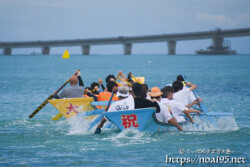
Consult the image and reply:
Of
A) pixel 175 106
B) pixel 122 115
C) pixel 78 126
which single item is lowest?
pixel 78 126

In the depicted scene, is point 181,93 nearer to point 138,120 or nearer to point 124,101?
point 138,120

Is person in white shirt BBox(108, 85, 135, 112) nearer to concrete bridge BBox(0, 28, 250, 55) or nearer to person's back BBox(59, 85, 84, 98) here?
person's back BBox(59, 85, 84, 98)

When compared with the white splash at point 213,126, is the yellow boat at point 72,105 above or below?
above

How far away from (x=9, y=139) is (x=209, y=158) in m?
5.93

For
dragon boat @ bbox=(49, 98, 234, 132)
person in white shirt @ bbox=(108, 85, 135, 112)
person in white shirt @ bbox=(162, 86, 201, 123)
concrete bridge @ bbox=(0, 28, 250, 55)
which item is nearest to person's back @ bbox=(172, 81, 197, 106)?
dragon boat @ bbox=(49, 98, 234, 132)

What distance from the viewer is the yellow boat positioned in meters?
15.9

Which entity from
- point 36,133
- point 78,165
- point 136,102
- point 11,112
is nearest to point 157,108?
point 136,102

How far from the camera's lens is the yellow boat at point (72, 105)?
15905 millimetres

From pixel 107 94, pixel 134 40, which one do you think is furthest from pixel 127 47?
pixel 107 94

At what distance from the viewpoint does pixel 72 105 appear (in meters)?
16.0

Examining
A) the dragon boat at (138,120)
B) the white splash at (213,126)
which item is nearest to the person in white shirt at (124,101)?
the dragon boat at (138,120)

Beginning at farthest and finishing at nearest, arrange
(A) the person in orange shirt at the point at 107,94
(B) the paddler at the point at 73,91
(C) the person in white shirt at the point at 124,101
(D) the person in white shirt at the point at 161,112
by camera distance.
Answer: (A) the person in orange shirt at the point at 107,94
(B) the paddler at the point at 73,91
(D) the person in white shirt at the point at 161,112
(C) the person in white shirt at the point at 124,101

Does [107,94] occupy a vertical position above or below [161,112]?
above

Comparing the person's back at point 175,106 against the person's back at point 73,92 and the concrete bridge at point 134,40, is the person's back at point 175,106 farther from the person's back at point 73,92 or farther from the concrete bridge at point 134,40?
the concrete bridge at point 134,40
